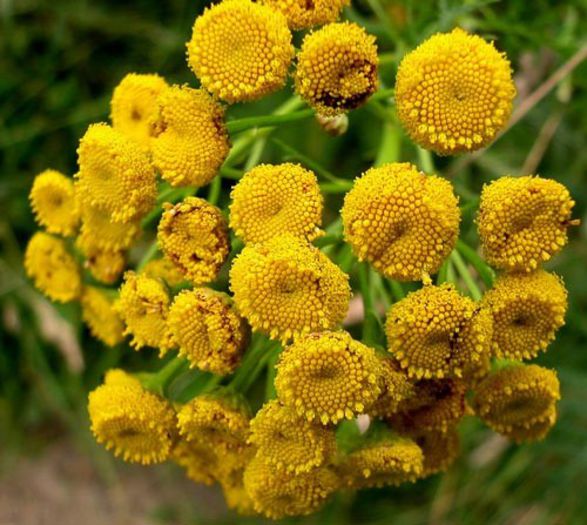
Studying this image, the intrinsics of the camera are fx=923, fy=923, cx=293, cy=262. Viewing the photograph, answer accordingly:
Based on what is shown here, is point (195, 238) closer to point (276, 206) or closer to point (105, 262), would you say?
point (276, 206)

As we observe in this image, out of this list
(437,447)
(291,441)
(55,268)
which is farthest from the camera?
(55,268)

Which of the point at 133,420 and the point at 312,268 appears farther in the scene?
the point at 133,420

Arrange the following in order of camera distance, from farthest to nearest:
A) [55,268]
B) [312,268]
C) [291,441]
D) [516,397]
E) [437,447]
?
[55,268] → [437,447] → [516,397] → [291,441] → [312,268]

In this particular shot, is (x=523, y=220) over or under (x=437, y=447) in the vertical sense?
over

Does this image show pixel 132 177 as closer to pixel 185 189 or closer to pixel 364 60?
pixel 185 189

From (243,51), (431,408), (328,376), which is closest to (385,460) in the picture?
(431,408)

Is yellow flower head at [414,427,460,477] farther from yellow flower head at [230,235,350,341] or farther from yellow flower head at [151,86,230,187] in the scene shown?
yellow flower head at [151,86,230,187]

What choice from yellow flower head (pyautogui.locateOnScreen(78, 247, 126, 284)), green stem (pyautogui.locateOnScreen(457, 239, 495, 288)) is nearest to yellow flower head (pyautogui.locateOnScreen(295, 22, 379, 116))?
green stem (pyautogui.locateOnScreen(457, 239, 495, 288))
